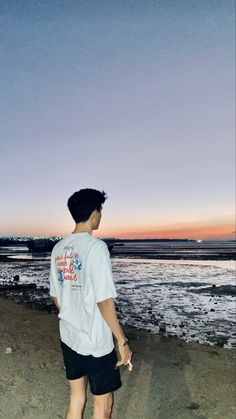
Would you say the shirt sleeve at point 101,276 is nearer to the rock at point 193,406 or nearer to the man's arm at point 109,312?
the man's arm at point 109,312

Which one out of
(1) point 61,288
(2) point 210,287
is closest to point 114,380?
(1) point 61,288

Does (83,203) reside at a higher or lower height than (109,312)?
higher

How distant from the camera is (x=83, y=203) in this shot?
296 cm

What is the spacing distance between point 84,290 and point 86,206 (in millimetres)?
697

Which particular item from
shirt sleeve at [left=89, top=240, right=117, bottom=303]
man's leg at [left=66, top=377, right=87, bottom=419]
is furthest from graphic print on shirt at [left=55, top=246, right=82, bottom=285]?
man's leg at [left=66, top=377, right=87, bottom=419]

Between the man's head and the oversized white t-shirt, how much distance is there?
0.55 ft

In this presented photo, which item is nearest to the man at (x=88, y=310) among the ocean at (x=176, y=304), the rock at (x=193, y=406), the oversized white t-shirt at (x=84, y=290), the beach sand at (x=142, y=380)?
the oversized white t-shirt at (x=84, y=290)

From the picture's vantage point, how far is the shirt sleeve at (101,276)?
2.63 meters

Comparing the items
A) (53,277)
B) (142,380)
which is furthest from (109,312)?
(142,380)

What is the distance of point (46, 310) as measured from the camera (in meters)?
11.4

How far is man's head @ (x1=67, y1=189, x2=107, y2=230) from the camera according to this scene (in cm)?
296

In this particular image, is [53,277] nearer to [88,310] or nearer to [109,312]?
[88,310]

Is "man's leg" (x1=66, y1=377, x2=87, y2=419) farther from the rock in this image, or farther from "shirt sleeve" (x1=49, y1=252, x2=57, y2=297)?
the rock

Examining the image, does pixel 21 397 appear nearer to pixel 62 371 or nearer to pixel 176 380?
pixel 62 371
